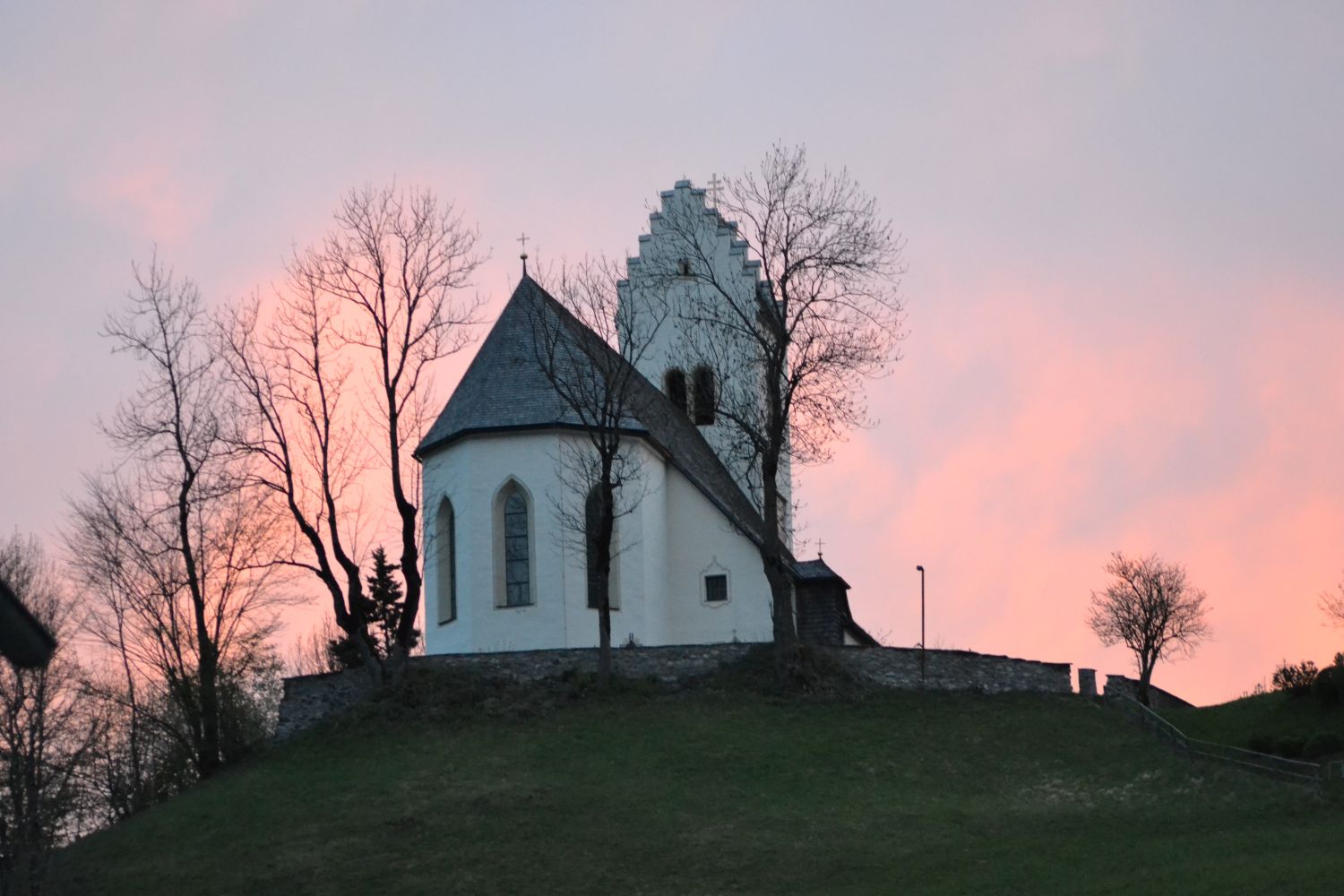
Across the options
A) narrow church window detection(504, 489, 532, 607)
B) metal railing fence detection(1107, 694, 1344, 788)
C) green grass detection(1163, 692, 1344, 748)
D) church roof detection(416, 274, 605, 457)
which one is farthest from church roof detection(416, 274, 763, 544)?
metal railing fence detection(1107, 694, 1344, 788)

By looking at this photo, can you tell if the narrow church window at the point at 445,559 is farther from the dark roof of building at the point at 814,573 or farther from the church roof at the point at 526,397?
the dark roof of building at the point at 814,573

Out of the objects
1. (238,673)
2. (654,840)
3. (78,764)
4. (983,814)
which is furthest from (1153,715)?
(78,764)

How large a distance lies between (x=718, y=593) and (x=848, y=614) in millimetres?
7980

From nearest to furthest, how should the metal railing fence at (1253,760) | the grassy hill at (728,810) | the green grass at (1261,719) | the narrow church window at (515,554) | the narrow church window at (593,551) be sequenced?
the grassy hill at (728,810) → the metal railing fence at (1253,760) → the green grass at (1261,719) → the narrow church window at (593,551) → the narrow church window at (515,554)

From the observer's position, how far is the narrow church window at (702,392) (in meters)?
47.2

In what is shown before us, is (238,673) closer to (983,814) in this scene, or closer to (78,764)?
(78,764)

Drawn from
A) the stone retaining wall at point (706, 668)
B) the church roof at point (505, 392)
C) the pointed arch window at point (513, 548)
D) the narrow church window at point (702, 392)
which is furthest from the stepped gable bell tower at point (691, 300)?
the stone retaining wall at point (706, 668)

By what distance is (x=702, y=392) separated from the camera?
47156mm

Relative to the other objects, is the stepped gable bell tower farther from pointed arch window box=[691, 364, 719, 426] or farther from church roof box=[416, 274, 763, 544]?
church roof box=[416, 274, 763, 544]

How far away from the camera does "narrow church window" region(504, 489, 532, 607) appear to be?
1499 inches

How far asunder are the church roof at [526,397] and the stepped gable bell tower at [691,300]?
169 inches

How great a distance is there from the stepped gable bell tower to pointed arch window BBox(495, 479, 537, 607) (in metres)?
9.06

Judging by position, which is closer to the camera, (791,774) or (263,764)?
(791,774)

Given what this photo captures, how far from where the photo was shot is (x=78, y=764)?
116 ft
